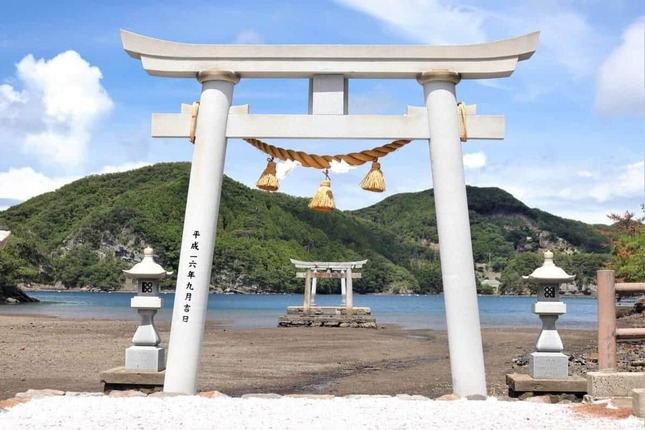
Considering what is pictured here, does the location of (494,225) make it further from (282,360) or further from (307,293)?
(282,360)

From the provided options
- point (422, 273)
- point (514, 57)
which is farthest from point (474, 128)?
point (422, 273)

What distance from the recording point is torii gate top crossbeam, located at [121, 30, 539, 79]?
279 inches

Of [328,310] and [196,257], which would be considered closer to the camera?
[196,257]

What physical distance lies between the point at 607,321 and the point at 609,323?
1.1 inches

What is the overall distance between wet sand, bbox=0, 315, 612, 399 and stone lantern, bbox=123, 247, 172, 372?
11.5 feet

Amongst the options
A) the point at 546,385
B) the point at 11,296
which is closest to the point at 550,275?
the point at 546,385

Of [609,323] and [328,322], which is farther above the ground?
[328,322]

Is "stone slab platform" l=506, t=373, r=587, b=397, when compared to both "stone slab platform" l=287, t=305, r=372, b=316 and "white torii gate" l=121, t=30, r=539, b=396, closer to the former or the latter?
"white torii gate" l=121, t=30, r=539, b=396

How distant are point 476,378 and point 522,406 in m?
0.65

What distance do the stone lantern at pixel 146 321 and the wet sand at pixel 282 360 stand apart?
139 inches

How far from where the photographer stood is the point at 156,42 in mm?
7297

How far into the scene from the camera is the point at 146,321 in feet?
25.9

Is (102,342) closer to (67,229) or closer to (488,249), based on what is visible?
(67,229)

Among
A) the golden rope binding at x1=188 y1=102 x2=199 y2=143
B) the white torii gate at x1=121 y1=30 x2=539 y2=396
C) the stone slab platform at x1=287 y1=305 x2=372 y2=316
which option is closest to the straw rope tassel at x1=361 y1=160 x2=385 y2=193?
the white torii gate at x1=121 y1=30 x2=539 y2=396
